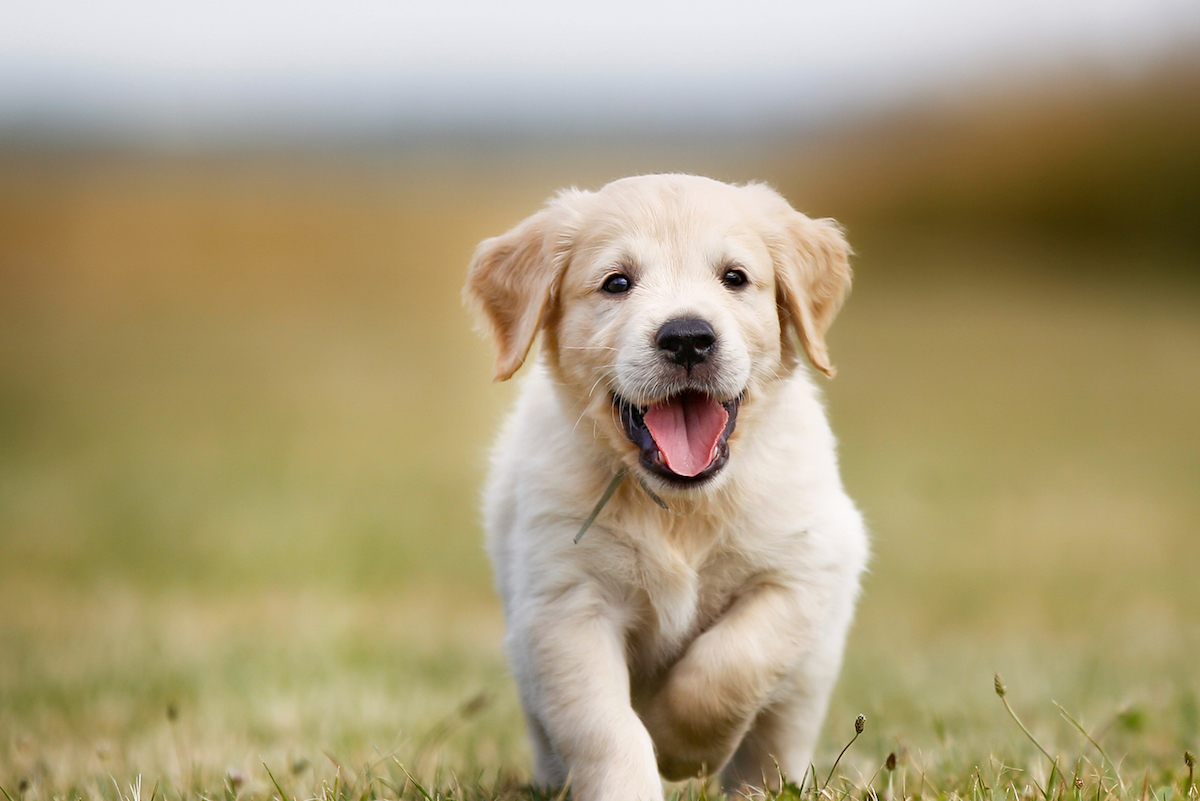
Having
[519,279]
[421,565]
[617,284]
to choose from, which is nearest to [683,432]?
[617,284]

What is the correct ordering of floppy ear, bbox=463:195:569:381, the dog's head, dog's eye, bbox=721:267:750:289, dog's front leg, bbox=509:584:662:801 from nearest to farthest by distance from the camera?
1. dog's front leg, bbox=509:584:662:801
2. the dog's head
3. dog's eye, bbox=721:267:750:289
4. floppy ear, bbox=463:195:569:381

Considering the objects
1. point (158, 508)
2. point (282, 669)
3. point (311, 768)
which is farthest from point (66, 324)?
point (311, 768)

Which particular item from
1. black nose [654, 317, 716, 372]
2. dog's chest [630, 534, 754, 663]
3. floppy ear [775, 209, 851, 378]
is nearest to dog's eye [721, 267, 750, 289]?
floppy ear [775, 209, 851, 378]

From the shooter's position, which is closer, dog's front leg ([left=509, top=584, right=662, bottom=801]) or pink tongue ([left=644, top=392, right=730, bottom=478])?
dog's front leg ([left=509, top=584, right=662, bottom=801])

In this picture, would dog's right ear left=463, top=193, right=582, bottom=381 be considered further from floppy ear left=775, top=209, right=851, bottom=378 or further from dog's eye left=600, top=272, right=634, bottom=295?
floppy ear left=775, top=209, right=851, bottom=378

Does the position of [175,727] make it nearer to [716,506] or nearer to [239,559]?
[716,506]

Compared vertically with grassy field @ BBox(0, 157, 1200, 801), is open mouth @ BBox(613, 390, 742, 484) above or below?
above

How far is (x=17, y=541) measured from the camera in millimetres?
8977

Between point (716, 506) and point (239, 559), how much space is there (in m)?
5.90

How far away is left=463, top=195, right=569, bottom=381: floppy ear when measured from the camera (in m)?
3.31

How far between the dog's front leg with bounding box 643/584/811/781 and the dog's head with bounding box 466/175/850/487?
0.38m

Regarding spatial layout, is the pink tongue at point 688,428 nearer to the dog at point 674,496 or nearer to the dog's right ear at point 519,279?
the dog at point 674,496

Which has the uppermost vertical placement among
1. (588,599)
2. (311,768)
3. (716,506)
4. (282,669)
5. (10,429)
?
(716,506)

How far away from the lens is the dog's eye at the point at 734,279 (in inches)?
125
